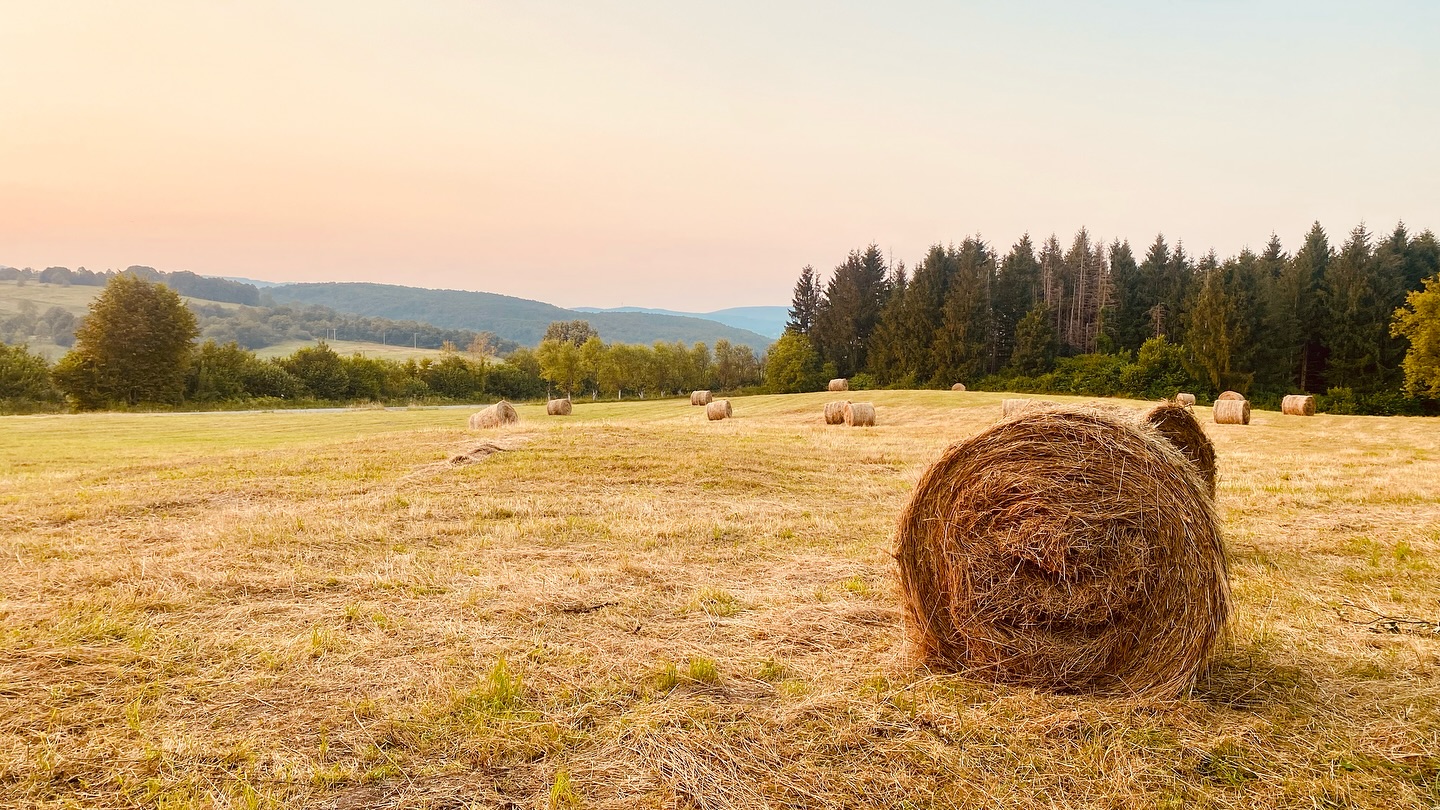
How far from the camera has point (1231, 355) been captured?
50.1 m

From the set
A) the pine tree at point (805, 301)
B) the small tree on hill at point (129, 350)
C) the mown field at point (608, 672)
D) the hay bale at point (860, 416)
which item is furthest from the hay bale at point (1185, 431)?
the pine tree at point (805, 301)

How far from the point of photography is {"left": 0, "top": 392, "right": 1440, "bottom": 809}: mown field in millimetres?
3666

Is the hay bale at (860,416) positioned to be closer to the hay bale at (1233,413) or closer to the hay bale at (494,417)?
the hay bale at (494,417)

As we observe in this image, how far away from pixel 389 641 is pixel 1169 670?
17.6 ft

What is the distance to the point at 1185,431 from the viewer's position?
867cm

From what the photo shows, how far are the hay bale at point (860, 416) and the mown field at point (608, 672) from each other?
16397 mm

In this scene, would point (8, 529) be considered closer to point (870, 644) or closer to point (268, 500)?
point (268, 500)

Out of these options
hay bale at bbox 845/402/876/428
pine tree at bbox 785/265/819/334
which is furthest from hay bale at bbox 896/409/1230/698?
pine tree at bbox 785/265/819/334

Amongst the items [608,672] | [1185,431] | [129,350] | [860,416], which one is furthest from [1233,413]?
[129,350]

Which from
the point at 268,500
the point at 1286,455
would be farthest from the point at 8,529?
the point at 1286,455

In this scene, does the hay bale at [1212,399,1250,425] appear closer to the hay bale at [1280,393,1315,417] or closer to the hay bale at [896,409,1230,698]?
the hay bale at [1280,393,1315,417]

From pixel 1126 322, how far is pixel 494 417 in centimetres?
5768

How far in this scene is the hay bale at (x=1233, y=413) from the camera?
26531 millimetres

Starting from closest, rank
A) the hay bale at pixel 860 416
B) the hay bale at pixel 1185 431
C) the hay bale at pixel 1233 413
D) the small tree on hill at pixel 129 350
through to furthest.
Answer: the hay bale at pixel 1185 431
the hay bale at pixel 1233 413
the hay bale at pixel 860 416
the small tree on hill at pixel 129 350
